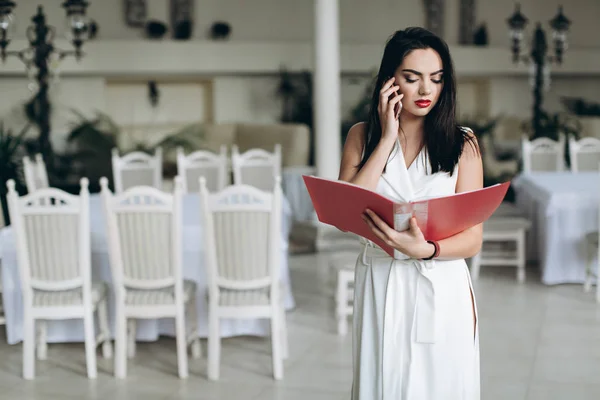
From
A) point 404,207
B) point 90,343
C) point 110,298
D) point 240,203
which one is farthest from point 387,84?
point 110,298

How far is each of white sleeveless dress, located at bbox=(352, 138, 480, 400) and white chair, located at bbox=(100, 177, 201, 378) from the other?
85.0 inches

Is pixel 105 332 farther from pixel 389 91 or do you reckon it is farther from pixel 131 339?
pixel 389 91

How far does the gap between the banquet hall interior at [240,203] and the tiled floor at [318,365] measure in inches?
0.7

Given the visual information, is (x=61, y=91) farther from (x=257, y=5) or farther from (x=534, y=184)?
(x=534, y=184)

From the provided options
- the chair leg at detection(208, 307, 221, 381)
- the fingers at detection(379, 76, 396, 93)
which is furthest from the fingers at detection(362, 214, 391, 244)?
the chair leg at detection(208, 307, 221, 381)

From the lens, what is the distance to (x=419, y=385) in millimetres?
2139

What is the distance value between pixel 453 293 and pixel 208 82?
32.0 ft

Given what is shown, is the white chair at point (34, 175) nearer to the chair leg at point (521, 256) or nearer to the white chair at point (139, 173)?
the white chair at point (139, 173)

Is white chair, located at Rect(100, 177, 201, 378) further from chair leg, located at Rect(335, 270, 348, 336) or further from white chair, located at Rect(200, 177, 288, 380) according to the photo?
chair leg, located at Rect(335, 270, 348, 336)

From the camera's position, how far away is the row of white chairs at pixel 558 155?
7.25m

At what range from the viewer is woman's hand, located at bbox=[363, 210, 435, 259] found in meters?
1.97

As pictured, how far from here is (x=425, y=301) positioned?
6.98 ft

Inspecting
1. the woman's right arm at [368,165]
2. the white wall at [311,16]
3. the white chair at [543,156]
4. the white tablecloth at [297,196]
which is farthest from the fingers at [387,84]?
the white wall at [311,16]

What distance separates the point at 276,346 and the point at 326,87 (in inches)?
160
